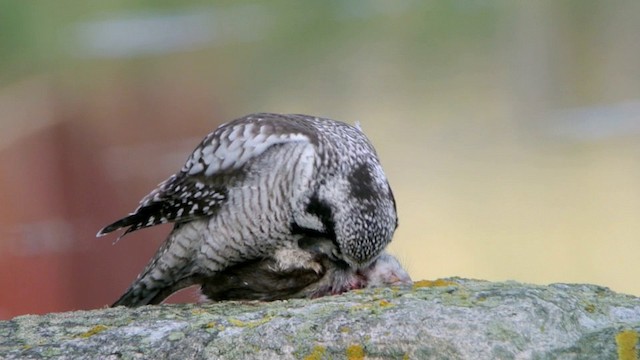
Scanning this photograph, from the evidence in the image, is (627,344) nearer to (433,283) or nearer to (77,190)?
(433,283)

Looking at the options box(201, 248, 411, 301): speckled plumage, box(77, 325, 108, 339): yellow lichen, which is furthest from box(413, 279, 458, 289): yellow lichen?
box(77, 325, 108, 339): yellow lichen

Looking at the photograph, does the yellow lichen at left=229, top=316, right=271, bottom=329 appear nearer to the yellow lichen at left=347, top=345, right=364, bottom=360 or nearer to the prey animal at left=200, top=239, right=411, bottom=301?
the yellow lichen at left=347, top=345, right=364, bottom=360

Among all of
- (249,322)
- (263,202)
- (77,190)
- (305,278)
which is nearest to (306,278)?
(305,278)

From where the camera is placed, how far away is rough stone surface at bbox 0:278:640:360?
2111 mm

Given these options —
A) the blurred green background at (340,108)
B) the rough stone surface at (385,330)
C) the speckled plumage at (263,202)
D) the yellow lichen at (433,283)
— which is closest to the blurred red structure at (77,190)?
the blurred green background at (340,108)

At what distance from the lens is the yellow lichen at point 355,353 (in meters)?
2.13

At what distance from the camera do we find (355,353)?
2.14 meters

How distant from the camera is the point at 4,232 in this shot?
6984mm

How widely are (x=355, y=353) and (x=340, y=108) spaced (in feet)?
17.4

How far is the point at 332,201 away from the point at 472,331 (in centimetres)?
122

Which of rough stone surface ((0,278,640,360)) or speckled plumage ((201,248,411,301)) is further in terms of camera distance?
speckled plumage ((201,248,411,301))

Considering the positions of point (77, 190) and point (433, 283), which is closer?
point (433, 283)

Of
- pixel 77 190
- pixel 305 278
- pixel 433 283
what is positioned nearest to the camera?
pixel 433 283

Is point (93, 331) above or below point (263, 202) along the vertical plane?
below
